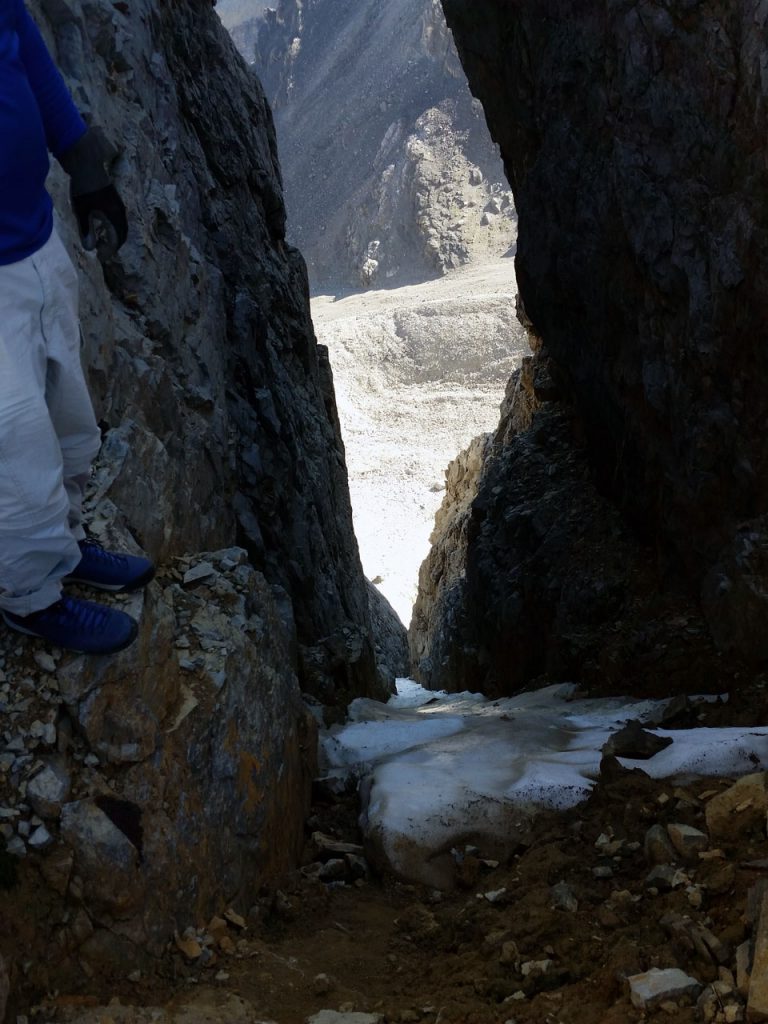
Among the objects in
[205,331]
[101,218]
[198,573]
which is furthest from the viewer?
[205,331]

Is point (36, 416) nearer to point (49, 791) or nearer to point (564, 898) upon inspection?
point (49, 791)

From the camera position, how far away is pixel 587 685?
9.05 meters

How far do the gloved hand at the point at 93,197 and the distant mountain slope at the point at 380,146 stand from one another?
175 ft

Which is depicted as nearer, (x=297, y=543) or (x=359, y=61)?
(x=297, y=543)

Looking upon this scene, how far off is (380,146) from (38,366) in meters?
64.7

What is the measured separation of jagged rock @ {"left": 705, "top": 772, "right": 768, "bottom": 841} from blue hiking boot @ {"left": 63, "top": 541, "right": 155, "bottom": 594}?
2.76 m

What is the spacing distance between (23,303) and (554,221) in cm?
784

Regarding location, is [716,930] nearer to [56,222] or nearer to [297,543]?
[56,222]

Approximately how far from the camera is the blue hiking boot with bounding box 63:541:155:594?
4.07 metres

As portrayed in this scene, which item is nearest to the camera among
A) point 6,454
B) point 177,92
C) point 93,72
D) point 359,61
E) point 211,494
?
point 6,454

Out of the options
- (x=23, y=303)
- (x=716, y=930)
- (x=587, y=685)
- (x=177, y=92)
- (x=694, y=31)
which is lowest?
(x=587, y=685)

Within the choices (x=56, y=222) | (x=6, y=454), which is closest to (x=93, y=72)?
(x=56, y=222)

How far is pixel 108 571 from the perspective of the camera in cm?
410

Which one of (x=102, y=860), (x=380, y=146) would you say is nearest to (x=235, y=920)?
(x=102, y=860)
